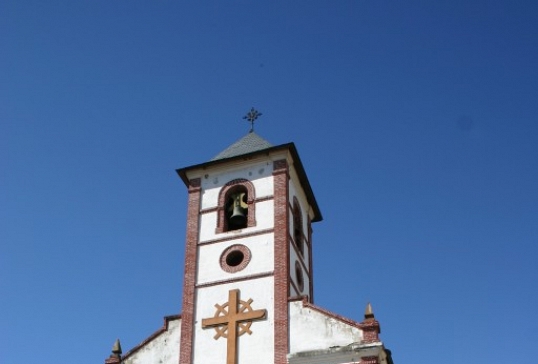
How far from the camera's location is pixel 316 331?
2312cm

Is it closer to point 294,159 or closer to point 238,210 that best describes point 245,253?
point 238,210

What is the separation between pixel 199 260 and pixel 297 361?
5.79m

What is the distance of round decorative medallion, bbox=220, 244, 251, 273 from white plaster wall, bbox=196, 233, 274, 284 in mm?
114

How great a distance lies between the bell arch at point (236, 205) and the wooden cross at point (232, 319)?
319cm

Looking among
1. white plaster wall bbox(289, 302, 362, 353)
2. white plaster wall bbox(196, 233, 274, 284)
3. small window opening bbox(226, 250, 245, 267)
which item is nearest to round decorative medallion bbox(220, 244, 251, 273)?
small window opening bbox(226, 250, 245, 267)

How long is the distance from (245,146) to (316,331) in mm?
9123

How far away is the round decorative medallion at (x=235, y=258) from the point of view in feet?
84.4

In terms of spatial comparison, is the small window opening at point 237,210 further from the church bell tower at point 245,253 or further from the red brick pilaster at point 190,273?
the red brick pilaster at point 190,273

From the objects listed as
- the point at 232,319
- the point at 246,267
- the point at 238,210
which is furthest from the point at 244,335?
the point at 238,210

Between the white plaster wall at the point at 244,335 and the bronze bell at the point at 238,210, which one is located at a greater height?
the bronze bell at the point at 238,210

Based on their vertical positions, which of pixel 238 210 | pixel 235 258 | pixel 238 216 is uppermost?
pixel 238 210

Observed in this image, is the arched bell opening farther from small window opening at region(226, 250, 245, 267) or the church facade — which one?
small window opening at region(226, 250, 245, 267)

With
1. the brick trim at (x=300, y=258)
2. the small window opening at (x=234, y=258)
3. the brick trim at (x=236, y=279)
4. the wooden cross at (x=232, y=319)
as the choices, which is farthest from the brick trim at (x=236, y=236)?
the wooden cross at (x=232, y=319)

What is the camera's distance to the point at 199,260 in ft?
86.7
